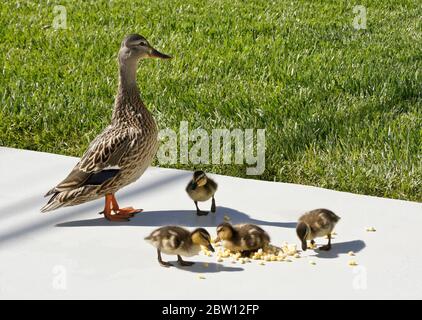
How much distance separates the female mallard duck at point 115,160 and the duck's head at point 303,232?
115cm

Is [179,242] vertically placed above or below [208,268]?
above

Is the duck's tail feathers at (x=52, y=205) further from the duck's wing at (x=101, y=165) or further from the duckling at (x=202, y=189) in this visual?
the duckling at (x=202, y=189)

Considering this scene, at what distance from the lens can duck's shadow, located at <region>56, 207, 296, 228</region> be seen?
6.25 metres

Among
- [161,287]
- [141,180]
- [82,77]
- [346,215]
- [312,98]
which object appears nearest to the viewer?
[161,287]

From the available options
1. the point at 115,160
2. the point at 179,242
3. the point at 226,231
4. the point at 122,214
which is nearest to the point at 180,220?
the point at 122,214

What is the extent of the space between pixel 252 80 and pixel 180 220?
10.2ft

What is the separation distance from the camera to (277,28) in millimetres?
11172

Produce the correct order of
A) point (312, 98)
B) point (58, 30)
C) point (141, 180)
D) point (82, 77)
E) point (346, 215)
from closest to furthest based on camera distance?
point (346, 215)
point (141, 180)
point (312, 98)
point (82, 77)
point (58, 30)

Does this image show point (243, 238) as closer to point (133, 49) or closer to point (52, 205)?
point (52, 205)

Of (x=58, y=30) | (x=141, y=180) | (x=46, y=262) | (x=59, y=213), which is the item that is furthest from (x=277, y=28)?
(x=46, y=262)

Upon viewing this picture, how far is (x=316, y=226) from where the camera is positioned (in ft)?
18.9

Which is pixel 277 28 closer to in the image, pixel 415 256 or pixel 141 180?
pixel 141 180

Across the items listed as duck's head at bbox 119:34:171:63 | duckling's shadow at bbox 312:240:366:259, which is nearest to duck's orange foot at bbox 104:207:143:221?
duck's head at bbox 119:34:171:63

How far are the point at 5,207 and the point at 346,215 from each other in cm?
219
